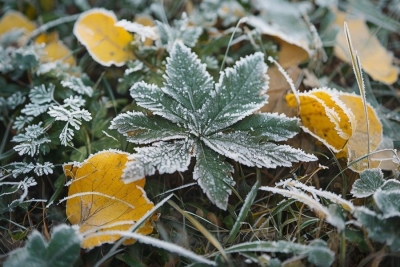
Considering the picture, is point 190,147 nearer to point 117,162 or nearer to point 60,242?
point 117,162

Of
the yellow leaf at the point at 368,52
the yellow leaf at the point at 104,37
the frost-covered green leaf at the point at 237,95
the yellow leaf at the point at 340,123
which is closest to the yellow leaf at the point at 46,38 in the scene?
the yellow leaf at the point at 104,37

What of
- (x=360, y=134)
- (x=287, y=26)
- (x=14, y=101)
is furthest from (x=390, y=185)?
(x=14, y=101)

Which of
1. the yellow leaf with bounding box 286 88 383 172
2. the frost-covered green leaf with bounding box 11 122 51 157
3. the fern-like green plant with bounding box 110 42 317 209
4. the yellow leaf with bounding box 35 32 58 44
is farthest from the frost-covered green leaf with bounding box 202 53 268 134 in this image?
the yellow leaf with bounding box 35 32 58 44

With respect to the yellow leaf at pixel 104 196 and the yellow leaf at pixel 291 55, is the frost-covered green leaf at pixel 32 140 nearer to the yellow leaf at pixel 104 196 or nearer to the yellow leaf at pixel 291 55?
the yellow leaf at pixel 104 196

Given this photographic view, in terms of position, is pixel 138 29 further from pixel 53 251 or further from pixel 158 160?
pixel 53 251

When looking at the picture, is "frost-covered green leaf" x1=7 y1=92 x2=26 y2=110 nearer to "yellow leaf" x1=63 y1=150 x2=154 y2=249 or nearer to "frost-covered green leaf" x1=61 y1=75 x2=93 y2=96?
"frost-covered green leaf" x1=61 y1=75 x2=93 y2=96

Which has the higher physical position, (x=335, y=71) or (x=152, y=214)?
(x=335, y=71)

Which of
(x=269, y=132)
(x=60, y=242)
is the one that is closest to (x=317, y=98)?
(x=269, y=132)
